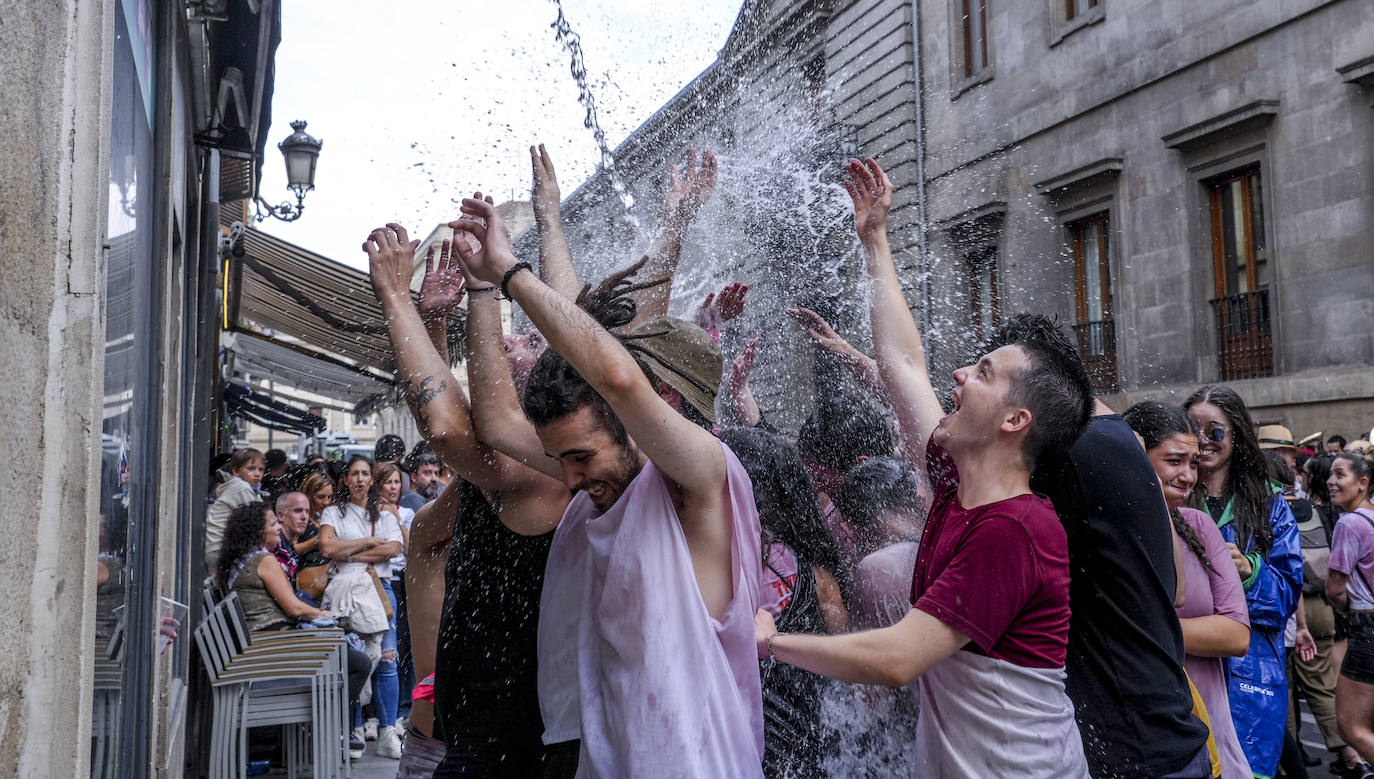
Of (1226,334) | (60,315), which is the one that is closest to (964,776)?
(60,315)

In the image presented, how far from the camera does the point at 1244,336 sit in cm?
1464

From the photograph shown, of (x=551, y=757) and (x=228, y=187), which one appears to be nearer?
(x=551, y=757)

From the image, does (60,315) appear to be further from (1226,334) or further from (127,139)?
(1226,334)

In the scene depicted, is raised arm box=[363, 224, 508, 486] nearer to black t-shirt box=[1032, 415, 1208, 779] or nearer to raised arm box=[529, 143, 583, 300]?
raised arm box=[529, 143, 583, 300]

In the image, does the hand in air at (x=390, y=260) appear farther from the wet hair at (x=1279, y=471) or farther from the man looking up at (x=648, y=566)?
the wet hair at (x=1279, y=471)

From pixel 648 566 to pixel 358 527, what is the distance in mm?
6315

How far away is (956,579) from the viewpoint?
7.55 ft

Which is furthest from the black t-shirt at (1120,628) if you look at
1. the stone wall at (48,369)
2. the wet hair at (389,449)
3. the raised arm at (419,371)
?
the wet hair at (389,449)

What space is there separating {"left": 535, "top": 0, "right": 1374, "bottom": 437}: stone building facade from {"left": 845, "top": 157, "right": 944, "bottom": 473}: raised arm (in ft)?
20.3

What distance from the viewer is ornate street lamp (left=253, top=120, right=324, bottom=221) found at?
1052 centimetres

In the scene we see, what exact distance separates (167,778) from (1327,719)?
6.25 metres

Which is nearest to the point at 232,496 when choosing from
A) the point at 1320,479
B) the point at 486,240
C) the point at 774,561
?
the point at 774,561

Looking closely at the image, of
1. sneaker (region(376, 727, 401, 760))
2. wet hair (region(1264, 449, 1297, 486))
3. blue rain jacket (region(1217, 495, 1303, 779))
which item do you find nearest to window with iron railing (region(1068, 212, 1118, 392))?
wet hair (region(1264, 449, 1297, 486))

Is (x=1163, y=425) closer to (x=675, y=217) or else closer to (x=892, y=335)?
(x=892, y=335)
